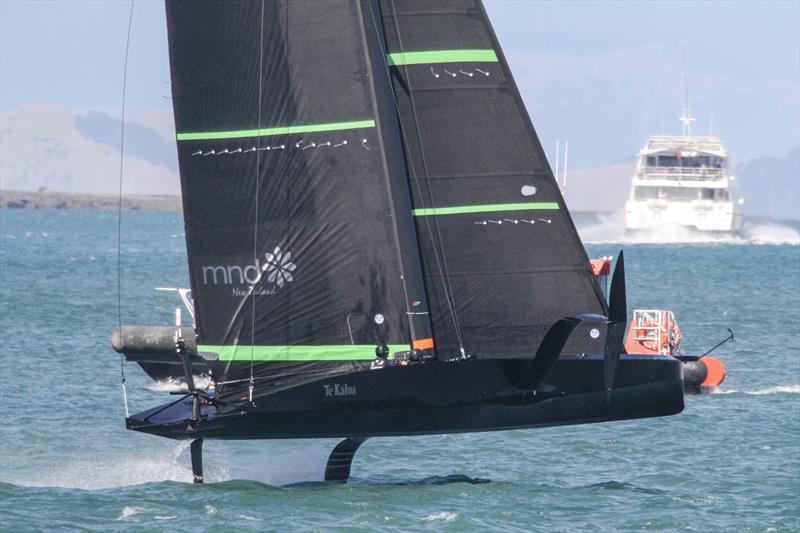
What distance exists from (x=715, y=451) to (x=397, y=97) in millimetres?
7857

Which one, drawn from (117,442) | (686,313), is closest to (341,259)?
(117,442)

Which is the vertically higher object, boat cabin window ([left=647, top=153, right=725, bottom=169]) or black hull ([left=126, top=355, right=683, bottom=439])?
boat cabin window ([left=647, top=153, right=725, bottom=169])

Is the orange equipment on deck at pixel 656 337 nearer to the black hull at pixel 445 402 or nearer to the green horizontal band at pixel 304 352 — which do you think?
the black hull at pixel 445 402

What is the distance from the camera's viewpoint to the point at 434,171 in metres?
17.0

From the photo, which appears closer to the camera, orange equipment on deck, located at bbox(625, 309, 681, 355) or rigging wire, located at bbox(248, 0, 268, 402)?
rigging wire, located at bbox(248, 0, 268, 402)

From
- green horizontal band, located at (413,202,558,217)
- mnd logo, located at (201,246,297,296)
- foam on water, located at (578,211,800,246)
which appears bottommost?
mnd logo, located at (201,246,297,296)

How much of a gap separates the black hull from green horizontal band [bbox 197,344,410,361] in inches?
17.1

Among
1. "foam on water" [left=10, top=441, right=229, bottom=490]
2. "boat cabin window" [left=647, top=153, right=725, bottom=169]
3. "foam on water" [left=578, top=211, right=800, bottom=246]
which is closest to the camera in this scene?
"foam on water" [left=10, top=441, right=229, bottom=490]

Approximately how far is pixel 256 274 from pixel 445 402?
251cm

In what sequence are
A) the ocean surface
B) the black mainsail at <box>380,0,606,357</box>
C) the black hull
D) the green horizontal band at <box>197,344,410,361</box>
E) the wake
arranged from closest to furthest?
the black hull
the ocean surface
the green horizontal band at <box>197,344,410,361</box>
the black mainsail at <box>380,0,606,357</box>
the wake

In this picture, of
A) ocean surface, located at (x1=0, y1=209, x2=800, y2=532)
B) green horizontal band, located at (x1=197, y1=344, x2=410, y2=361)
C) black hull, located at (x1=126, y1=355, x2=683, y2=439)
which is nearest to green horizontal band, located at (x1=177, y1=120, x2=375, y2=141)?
green horizontal band, located at (x1=197, y1=344, x2=410, y2=361)

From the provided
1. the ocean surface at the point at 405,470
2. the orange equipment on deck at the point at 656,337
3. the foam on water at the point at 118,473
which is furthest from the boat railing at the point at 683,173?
the foam on water at the point at 118,473

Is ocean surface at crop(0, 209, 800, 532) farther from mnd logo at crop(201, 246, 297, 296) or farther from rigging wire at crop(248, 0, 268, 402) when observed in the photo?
mnd logo at crop(201, 246, 297, 296)

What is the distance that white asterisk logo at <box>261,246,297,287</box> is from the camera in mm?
16562
